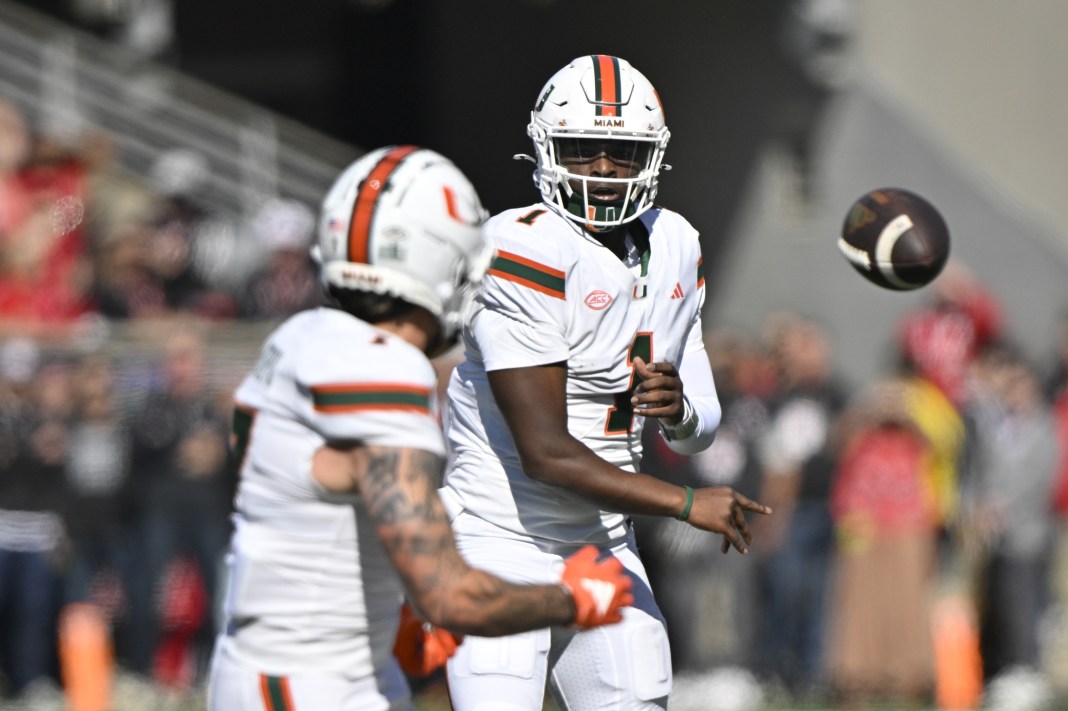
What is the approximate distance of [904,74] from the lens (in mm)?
11883

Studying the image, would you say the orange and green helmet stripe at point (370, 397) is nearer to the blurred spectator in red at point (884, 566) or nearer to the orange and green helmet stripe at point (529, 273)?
the orange and green helmet stripe at point (529, 273)

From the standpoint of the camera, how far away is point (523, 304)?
4.14 metres

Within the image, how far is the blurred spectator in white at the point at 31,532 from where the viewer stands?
8664mm

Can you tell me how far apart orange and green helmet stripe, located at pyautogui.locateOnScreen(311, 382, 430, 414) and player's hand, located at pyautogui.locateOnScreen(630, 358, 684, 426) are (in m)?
1.23

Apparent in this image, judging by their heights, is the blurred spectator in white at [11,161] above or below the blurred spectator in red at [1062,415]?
above

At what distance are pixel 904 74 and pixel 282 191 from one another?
4464 mm

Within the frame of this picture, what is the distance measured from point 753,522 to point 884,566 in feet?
2.48

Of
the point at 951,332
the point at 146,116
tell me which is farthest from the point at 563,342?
the point at 146,116

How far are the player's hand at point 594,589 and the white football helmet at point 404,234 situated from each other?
52 centimetres

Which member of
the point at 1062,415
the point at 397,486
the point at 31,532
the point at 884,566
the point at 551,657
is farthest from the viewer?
the point at 1062,415

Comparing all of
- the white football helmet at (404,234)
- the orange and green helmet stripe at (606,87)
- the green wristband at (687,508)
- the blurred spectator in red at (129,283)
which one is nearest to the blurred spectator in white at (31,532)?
the blurred spectator in red at (129,283)

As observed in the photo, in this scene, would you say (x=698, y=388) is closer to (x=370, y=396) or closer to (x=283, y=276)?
(x=370, y=396)

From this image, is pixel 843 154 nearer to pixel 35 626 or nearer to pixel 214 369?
pixel 214 369

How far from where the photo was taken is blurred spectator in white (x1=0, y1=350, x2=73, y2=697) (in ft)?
28.4
